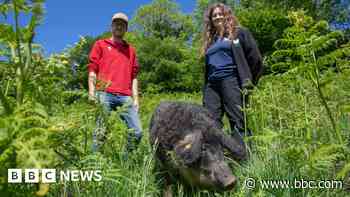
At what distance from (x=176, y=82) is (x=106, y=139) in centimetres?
3243

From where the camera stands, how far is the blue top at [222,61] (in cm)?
451

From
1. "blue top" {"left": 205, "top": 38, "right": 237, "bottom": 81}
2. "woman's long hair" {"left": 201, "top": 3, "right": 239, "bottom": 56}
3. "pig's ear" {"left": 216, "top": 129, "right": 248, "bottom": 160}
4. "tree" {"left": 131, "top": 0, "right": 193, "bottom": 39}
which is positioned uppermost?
"tree" {"left": 131, "top": 0, "right": 193, "bottom": 39}

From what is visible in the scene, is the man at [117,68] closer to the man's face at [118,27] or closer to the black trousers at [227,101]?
the man's face at [118,27]

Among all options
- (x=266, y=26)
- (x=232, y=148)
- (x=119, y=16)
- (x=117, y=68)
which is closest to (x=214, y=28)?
(x=119, y=16)

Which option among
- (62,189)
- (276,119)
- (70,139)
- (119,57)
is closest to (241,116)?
(276,119)

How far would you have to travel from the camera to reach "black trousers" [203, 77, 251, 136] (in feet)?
14.3

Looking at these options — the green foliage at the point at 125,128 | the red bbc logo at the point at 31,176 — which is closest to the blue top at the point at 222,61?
the green foliage at the point at 125,128

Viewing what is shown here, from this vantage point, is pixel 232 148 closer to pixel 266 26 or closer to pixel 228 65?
pixel 228 65

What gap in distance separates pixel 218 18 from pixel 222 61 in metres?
0.52

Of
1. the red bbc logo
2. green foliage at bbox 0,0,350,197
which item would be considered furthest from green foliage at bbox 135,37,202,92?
the red bbc logo

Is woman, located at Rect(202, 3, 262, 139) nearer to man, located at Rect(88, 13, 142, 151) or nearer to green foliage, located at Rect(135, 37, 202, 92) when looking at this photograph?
man, located at Rect(88, 13, 142, 151)

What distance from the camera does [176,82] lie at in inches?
1378

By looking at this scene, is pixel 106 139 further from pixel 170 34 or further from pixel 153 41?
pixel 170 34

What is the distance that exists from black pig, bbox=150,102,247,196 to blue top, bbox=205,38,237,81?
1.11 m
